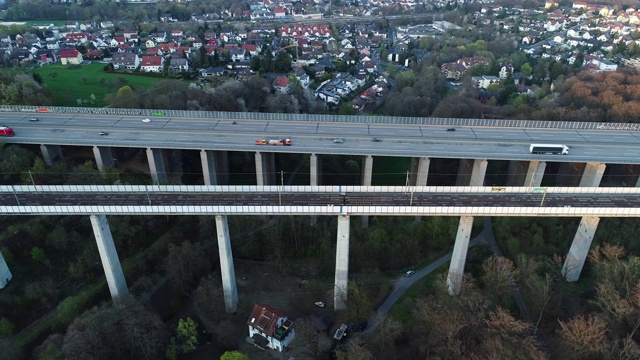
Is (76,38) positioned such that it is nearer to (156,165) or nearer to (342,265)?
(156,165)

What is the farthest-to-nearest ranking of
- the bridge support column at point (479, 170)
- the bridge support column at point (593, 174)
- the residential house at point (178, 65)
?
the residential house at point (178, 65) < the bridge support column at point (479, 170) < the bridge support column at point (593, 174)

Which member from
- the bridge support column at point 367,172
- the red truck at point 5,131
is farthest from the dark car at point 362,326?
the red truck at point 5,131

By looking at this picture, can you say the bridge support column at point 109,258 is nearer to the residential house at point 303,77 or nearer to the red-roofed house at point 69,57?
the residential house at point 303,77

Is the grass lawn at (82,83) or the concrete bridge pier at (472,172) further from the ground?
the grass lawn at (82,83)

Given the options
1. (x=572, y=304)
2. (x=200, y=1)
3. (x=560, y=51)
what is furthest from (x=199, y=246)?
(x=200, y=1)

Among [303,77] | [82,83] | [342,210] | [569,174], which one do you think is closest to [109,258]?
[342,210]

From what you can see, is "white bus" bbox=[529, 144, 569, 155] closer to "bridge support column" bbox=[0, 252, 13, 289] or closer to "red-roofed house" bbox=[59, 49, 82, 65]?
"bridge support column" bbox=[0, 252, 13, 289]

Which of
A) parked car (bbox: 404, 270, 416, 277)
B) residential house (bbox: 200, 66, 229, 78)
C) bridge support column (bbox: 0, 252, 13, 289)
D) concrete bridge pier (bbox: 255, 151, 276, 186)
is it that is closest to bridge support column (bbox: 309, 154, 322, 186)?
concrete bridge pier (bbox: 255, 151, 276, 186)
